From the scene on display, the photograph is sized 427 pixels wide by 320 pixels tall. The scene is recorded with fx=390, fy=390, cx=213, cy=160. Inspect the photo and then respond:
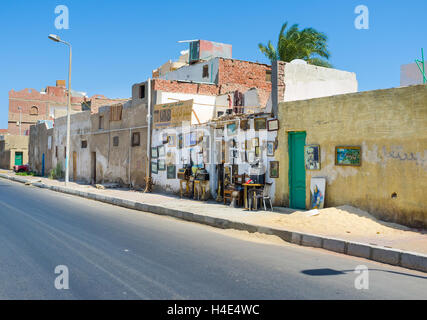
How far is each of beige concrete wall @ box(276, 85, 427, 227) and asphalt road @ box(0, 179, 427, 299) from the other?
3.00 meters

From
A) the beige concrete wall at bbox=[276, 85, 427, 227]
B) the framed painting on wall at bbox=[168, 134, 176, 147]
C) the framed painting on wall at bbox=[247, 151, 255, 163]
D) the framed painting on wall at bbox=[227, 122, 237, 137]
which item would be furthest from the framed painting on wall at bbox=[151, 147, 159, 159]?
the beige concrete wall at bbox=[276, 85, 427, 227]

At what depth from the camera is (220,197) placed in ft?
49.3

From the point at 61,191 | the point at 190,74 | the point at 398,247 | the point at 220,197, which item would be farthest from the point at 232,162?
the point at 190,74

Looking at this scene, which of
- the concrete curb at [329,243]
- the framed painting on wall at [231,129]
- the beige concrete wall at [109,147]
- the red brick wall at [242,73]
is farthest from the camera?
the red brick wall at [242,73]

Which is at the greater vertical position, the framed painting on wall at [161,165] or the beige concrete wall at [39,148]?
the beige concrete wall at [39,148]

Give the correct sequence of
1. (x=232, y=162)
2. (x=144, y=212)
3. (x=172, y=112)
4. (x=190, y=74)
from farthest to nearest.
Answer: (x=190, y=74) < (x=172, y=112) < (x=232, y=162) < (x=144, y=212)

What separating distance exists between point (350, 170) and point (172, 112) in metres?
10.0

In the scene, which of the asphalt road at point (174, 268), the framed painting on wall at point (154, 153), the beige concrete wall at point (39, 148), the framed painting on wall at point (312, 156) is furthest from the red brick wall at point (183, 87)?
the beige concrete wall at point (39, 148)

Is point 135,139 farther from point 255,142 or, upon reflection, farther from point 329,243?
point 329,243

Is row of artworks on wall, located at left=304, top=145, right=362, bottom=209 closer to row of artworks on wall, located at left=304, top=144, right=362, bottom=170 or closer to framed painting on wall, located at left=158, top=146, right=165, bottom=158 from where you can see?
row of artworks on wall, located at left=304, top=144, right=362, bottom=170

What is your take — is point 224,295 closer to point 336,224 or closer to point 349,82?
point 336,224

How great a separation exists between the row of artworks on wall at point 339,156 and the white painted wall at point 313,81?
2.59 meters

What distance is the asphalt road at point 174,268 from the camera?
4723 mm

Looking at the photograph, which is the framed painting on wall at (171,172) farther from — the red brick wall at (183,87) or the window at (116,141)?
the window at (116,141)
